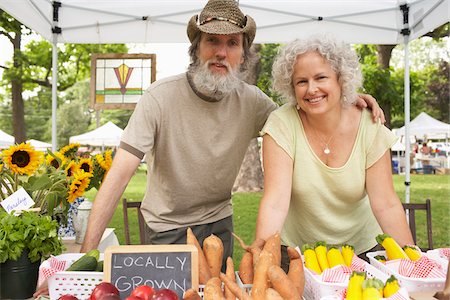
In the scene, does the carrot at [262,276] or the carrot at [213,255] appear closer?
the carrot at [262,276]

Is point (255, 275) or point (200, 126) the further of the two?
point (200, 126)

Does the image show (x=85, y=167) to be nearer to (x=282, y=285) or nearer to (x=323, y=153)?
(x=323, y=153)

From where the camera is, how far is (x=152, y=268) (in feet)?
4.76

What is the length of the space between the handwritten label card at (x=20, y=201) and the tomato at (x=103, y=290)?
→ 797 mm

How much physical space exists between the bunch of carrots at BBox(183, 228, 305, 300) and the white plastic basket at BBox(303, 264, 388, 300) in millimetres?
43

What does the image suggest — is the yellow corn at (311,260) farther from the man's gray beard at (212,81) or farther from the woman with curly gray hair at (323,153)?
the man's gray beard at (212,81)

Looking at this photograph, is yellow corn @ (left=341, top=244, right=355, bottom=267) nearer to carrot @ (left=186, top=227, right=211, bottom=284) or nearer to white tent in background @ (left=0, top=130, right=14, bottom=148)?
carrot @ (left=186, top=227, right=211, bottom=284)

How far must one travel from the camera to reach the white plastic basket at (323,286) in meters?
1.36

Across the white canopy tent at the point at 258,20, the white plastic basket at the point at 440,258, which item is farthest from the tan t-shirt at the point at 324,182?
the white canopy tent at the point at 258,20

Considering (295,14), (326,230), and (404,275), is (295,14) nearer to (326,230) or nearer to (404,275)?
(326,230)

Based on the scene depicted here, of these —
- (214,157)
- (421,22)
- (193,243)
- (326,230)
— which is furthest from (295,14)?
(193,243)

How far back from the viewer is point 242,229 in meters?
8.05

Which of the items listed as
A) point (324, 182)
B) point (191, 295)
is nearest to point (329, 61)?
point (324, 182)

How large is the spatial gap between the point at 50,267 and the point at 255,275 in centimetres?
69
